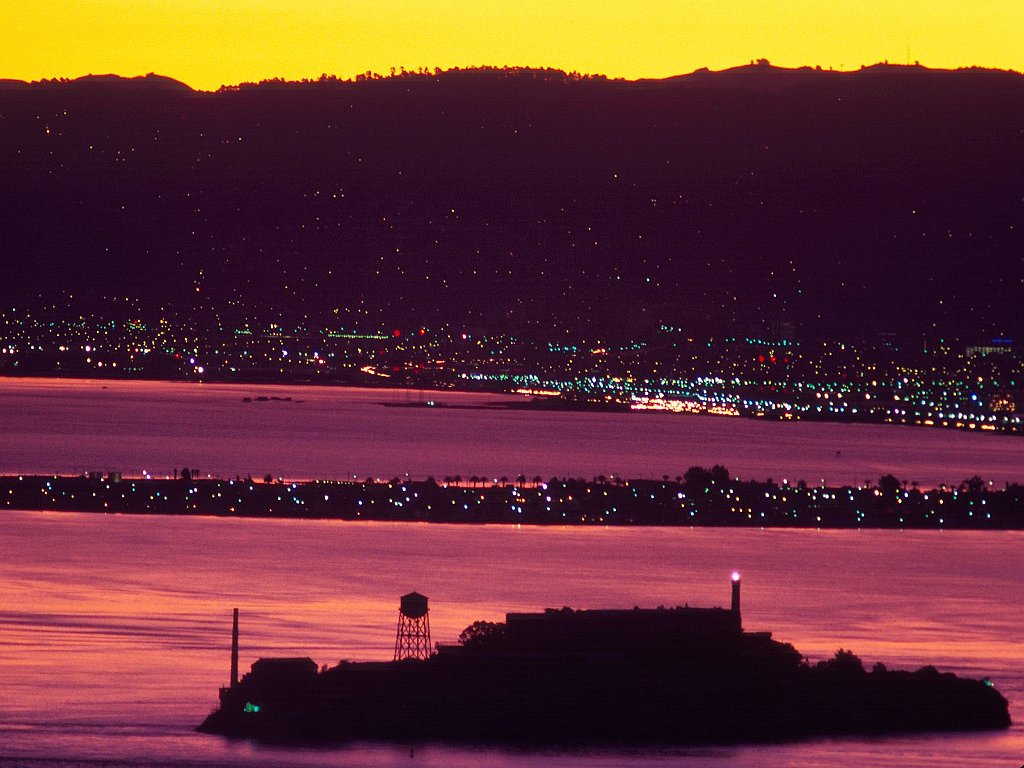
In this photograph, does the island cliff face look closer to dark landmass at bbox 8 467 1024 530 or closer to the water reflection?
the water reflection

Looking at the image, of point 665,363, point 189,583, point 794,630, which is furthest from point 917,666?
point 665,363

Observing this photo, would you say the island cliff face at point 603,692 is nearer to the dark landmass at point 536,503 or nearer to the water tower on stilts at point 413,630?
the water tower on stilts at point 413,630

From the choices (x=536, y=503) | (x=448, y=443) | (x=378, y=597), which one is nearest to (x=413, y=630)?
(x=378, y=597)

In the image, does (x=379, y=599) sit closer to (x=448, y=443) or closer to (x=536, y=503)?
(x=536, y=503)

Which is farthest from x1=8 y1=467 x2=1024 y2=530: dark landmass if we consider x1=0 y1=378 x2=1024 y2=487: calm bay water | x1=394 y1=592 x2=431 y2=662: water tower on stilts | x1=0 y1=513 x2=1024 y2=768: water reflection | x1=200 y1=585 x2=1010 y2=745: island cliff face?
x1=200 y1=585 x2=1010 y2=745: island cliff face

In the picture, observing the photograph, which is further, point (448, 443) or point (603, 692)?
point (448, 443)

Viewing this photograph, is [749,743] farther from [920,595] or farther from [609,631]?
[920,595]

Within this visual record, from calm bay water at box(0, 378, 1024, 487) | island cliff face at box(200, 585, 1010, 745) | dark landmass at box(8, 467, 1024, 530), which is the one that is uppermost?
calm bay water at box(0, 378, 1024, 487)
